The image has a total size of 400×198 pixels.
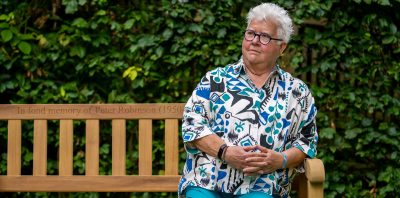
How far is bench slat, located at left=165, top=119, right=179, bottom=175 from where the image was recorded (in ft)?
12.5

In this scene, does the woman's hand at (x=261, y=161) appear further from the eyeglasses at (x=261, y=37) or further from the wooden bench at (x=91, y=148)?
the wooden bench at (x=91, y=148)

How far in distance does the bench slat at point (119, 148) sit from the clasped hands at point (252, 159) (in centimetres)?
89

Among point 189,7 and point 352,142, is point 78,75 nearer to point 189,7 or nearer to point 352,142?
point 189,7

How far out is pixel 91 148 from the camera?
381 cm

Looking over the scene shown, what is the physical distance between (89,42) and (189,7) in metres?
0.73

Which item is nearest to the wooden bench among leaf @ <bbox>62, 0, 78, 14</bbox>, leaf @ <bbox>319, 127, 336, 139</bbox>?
leaf @ <bbox>62, 0, 78, 14</bbox>

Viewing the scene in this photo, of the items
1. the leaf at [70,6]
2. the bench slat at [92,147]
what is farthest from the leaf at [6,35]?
the bench slat at [92,147]

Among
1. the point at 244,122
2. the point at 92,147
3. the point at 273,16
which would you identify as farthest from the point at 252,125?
the point at 92,147

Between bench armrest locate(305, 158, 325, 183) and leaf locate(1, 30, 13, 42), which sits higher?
leaf locate(1, 30, 13, 42)

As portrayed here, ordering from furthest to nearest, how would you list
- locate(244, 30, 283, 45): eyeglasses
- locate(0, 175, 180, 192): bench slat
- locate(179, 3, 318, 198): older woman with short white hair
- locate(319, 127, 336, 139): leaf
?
locate(319, 127, 336, 139): leaf < locate(0, 175, 180, 192): bench slat < locate(244, 30, 283, 45): eyeglasses < locate(179, 3, 318, 198): older woman with short white hair

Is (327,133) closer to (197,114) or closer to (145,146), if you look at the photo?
(145,146)

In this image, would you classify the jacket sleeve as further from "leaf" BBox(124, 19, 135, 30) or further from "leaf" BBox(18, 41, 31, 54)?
"leaf" BBox(18, 41, 31, 54)

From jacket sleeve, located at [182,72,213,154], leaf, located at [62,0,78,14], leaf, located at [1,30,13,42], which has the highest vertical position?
leaf, located at [62,0,78,14]

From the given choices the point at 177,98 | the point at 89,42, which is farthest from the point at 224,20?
the point at 89,42
